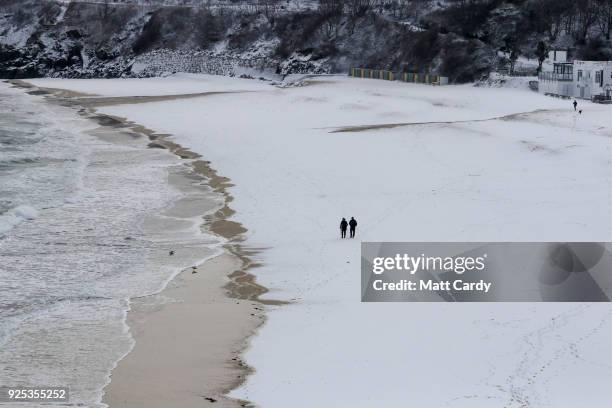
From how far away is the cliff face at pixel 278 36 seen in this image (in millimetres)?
96312

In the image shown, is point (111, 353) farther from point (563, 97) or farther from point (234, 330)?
point (563, 97)

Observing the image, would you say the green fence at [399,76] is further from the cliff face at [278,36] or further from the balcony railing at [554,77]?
the balcony railing at [554,77]

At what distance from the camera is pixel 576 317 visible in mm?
Result: 23828

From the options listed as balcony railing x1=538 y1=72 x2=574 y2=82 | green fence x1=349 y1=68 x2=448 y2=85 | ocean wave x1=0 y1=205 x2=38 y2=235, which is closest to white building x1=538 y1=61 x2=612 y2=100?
balcony railing x1=538 y1=72 x2=574 y2=82

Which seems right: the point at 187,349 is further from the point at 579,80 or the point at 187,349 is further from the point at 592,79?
the point at 579,80

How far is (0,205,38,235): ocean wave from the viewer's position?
36.2 meters

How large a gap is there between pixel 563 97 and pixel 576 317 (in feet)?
172

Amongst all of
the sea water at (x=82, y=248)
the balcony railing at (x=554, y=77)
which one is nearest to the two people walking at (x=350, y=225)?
the sea water at (x=82, y=248)

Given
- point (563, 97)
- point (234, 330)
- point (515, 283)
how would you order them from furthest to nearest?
point (563, 97) → point (515, 283) → point (234, 330)

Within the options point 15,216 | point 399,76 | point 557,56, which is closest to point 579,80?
point 557,56

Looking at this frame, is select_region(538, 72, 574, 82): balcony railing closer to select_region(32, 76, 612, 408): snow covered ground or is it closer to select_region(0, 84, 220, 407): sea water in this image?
select_region(32, 76, 612, 408): snow covered ground

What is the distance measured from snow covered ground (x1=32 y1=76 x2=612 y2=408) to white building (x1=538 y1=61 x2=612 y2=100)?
7.76 ft

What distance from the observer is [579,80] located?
2955 inches

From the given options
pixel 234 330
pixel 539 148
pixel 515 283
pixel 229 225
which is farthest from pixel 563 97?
pixel 234 330
